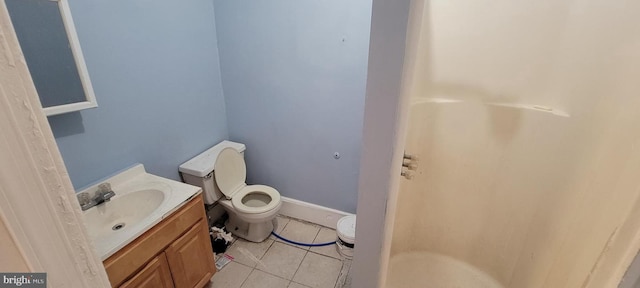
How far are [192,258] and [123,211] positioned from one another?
45 cm

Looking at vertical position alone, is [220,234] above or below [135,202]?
below

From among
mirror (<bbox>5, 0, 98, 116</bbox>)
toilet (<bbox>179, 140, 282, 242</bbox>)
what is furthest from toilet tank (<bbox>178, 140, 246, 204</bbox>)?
mirror (<bbox>5, 0, 98, 116</bbox>)

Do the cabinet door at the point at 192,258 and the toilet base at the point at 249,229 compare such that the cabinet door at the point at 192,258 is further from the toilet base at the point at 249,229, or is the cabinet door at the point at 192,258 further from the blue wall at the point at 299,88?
the blue wall at the point at 299,88

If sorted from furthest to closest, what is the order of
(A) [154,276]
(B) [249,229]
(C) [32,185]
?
(B) [249,229] < (A) [154,276] < (C) [32,185]

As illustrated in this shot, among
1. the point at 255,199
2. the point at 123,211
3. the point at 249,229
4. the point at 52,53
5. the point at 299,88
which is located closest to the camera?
the point at 52,53

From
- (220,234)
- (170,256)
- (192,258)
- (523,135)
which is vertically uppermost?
(523,135)

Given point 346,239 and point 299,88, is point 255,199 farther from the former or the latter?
point 299,88

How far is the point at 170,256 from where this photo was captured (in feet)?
4.42

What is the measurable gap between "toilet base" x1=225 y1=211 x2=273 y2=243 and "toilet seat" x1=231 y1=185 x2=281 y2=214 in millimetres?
145

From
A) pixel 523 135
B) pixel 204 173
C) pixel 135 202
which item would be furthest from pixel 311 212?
pixel 523 135

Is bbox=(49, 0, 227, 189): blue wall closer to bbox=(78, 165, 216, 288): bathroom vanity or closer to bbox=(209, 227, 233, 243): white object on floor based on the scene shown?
bbox=(78, 165, 216, 288): bathroom vanity

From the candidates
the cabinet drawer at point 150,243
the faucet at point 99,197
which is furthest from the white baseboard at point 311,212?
the faucet at point 99,197

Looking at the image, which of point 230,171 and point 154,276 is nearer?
point 154,276

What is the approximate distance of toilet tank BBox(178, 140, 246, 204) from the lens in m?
1.87
